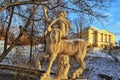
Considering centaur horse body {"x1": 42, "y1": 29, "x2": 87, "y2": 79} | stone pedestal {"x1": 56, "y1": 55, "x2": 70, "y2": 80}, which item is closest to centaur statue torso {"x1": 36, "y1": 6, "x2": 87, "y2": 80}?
centaur horse body {"x1": 42, "y1": 29, "x2": 87, "y2": 79}

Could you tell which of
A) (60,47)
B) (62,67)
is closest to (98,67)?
(62,67)

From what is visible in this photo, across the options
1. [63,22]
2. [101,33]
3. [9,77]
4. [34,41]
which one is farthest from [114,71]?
[101,33]

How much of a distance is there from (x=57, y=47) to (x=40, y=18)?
8.83 m

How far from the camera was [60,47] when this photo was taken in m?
9.41

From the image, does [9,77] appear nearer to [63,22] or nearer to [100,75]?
[100,75]

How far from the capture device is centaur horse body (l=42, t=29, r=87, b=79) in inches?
365

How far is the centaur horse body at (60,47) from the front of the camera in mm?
9266

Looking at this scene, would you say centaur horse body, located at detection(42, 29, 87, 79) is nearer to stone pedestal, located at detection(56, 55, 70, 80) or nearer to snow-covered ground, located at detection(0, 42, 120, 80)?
stone pedestal, located at detection(56, 55, 70, 80)

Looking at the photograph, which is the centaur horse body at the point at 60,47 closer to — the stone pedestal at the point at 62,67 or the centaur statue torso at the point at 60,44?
the centaur statue torso at the point at 60,44

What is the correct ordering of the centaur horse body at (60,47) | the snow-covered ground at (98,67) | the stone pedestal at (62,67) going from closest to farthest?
1. the centaur horse body at (60,47)
2. the stone pedestal at (62,67)
3. the snow-covered ground at (98,67)

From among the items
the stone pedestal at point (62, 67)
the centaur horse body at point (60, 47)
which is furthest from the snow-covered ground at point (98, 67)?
the centaur horse body at point (60, 47)

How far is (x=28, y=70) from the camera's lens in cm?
1917

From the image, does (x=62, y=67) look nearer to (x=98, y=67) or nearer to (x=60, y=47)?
(x=60, y=47)

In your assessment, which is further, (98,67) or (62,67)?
(98,67)
